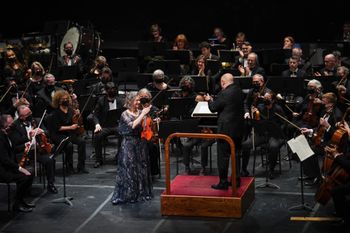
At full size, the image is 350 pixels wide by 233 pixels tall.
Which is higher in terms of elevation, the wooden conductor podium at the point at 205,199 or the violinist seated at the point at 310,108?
the violinist seated at the point at 310,108

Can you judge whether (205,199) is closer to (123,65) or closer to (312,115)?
(312,115)

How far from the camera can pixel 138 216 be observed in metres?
10.4

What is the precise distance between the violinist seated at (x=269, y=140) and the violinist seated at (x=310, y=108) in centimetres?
38

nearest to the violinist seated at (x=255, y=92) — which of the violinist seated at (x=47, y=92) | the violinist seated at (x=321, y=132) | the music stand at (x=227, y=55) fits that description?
the violinist seated at (x=321, y=132)

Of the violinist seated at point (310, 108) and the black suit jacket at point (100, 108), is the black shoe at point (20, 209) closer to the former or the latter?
the black suit jacket at point (100, 108)

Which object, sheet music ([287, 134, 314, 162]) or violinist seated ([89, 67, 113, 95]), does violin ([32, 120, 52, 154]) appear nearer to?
violinist seated ([89, 67, 113, 95])

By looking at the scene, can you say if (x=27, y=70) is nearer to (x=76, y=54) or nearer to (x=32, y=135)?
(x=76, y=54)

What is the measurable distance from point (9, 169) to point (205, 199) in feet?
8.57

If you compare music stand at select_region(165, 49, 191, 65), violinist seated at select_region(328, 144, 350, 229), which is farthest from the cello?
music stand at select_region(165, 49, 191, 65)

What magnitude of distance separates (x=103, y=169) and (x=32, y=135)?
1912mm

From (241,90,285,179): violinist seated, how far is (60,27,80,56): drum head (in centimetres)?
572

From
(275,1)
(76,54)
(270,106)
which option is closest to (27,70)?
(76,54)

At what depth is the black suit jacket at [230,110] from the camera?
Answer: 34.0ft

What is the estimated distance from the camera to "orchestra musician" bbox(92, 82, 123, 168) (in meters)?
12.8
